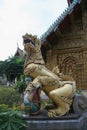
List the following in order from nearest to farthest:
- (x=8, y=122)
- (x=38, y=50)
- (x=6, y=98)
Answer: (x=8, y=122), (x=38, y=50), (x=6, y=98)

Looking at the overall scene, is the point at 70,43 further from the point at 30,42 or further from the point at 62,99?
the point at 62,99

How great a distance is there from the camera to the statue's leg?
194 inches

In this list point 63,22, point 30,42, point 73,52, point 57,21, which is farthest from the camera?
point 73,52

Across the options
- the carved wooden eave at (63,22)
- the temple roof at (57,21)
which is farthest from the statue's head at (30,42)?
the temple roof at (57,21)

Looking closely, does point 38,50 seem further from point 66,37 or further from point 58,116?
point 66,37

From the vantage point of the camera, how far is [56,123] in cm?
468

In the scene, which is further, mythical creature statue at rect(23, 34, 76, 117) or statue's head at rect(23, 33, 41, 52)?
statue's head at rect(23, 33, 41, 52)

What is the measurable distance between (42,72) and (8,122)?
1090 mm

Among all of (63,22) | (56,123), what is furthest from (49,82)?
(63,22)

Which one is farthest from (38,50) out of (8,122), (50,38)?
(50,38)

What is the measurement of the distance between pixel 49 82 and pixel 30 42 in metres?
0.74

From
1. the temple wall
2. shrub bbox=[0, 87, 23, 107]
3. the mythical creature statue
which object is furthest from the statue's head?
shrub bbox=[0, 87, 23, 107]

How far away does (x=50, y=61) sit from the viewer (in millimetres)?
13750

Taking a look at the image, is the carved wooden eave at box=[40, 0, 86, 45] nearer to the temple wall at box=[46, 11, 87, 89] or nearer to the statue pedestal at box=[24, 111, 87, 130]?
the temple wall at box=[46, 11, 87, 89]
